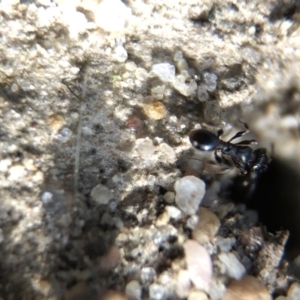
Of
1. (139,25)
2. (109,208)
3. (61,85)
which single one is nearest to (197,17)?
(139,25)

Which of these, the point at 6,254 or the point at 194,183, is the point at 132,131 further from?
the point at 6,254

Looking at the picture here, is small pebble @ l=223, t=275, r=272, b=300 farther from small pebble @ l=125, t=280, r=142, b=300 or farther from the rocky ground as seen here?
small pebble @ l=125, t=280, r=142, b=300

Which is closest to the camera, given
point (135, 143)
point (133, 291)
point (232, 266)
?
point (133, 291)

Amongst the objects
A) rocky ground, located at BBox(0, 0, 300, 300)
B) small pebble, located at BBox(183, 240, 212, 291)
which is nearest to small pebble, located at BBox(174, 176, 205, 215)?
rocky ground, located at BBox(0, 0, 300, 300)

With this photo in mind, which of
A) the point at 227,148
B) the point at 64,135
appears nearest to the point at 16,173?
the point at 64,135

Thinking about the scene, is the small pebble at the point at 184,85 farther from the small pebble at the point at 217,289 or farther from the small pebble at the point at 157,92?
the small pebble at the point at 217,289

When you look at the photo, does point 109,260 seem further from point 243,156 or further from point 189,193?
point 243,156

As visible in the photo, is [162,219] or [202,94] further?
[202,94]
